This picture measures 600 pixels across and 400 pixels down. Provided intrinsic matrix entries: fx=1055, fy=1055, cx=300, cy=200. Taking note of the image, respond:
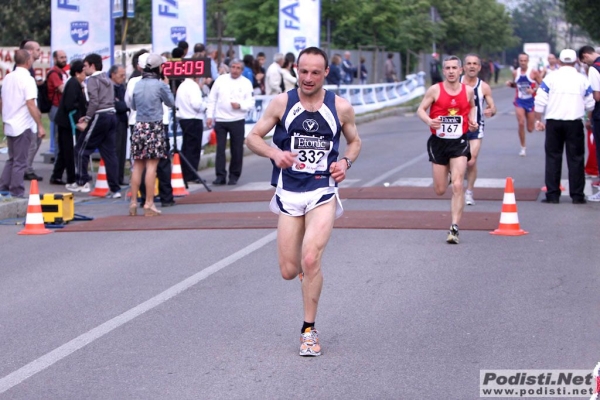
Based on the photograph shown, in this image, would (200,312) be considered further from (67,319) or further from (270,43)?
(270,43)

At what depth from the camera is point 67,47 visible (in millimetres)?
18625

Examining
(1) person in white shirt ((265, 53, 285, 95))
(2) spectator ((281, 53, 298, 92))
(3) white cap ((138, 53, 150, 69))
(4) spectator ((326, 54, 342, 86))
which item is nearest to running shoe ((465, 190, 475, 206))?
(3) white cap ((138, 53, 150, 69))

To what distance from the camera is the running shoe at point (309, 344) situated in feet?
21.9

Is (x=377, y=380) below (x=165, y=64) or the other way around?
below

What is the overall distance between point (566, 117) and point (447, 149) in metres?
3.35

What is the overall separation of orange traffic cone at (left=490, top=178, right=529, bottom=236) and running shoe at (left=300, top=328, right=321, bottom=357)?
5.34 metres

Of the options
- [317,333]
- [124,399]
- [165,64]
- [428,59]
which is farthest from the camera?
[428,59]

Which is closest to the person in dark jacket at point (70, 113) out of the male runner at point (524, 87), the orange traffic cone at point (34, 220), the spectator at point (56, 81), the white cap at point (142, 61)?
the spectator at point (56, 81)

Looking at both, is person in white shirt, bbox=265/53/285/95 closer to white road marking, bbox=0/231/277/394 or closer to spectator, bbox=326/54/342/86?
spectator, bbox=326/54/342/86

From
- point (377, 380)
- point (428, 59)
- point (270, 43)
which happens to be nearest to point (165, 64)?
point (377, 380)

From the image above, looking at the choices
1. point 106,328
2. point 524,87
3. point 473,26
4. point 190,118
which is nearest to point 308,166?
point 106,328

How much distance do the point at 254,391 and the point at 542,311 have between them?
2880 mm

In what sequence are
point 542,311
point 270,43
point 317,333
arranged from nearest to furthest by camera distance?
point 317,333
point 542,311
point 270,43

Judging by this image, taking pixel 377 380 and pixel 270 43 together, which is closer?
pixel 377 380
